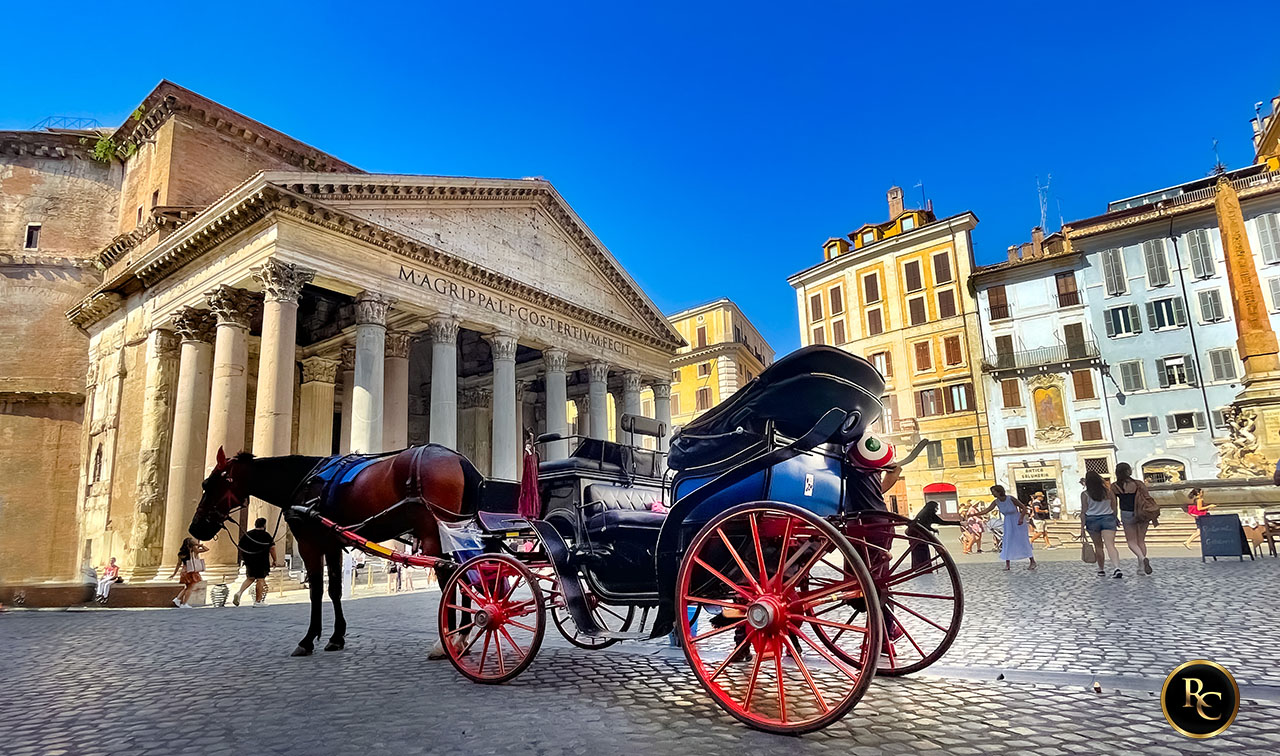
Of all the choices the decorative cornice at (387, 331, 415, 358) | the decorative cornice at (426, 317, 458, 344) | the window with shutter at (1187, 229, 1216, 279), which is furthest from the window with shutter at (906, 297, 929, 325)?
the decorative cornice at (387, 331, 415, 358)

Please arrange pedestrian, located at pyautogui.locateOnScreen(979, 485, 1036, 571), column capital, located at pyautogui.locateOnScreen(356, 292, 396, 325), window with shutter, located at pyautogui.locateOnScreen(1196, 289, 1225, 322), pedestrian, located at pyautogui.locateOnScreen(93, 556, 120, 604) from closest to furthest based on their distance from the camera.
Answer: pedestrian, located at pyautogui.locateOnScreen(979, 485, 1036, 571) → pedestrian, located at pyautogui.locateOnScreen(93, 556, 120, 604) → column capital, located at pyautogui.locateOnScreen(356, 292, 396, 325) → window with shutter, located at pyautogui.locateOnScreen(1196, 289, 1225, 322)

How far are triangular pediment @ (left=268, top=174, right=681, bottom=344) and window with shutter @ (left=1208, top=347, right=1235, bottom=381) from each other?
21.3 m

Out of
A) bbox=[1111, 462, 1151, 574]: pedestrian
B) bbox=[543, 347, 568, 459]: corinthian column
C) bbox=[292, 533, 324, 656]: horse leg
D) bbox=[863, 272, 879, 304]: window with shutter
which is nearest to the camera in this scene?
bbox=[292, 533, 324, 656]: horse leg

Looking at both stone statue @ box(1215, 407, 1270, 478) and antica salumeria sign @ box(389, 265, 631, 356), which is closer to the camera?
stone statue @ box(1215, 407, 1270, 478)

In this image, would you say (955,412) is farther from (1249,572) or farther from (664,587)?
(664,587)

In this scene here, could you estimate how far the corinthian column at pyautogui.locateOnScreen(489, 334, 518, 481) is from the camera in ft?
61.5

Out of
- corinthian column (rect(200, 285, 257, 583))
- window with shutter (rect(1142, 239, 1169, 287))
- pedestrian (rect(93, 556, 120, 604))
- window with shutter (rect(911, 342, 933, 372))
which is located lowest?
pedestrian (rect(93, 556, 120, 604))

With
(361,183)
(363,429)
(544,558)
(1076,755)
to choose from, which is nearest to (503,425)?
(363,429)

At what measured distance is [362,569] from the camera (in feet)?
50.6

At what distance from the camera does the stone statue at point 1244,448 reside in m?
15.1

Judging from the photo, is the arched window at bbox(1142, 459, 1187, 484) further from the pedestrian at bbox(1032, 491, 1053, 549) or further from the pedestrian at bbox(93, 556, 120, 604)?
the pedestrian at bbox(93, 556, 120, 604)

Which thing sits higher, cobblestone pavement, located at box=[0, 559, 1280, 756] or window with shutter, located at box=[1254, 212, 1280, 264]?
window with shutter, located at box=[1254, 212, 1280, 264]

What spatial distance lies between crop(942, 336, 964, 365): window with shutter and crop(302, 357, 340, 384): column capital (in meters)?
26.0

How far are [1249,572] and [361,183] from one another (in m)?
17.9
